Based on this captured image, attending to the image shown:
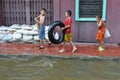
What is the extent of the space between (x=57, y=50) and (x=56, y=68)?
2.05m

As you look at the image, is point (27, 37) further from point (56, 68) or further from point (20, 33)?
point (56, 68)

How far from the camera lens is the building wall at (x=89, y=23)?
1223 centimetres

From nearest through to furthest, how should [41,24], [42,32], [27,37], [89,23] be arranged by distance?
[41,24] < [42,32] < [89,23] < [27,37]

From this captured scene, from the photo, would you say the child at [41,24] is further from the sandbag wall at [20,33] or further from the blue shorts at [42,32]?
the sandbag wall at [20,33]

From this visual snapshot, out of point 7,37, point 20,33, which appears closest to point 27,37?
point 20,33

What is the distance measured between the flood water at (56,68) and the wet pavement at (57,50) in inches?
17.0

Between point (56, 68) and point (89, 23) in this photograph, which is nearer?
point (56, 68)

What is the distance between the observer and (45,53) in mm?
10898

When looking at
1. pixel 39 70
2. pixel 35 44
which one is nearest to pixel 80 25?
pixel 35 44

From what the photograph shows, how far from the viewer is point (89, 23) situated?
12438mm

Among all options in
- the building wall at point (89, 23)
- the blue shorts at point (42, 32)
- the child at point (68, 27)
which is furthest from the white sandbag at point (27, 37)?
the child at point (68, 27)

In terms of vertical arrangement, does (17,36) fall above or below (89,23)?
below

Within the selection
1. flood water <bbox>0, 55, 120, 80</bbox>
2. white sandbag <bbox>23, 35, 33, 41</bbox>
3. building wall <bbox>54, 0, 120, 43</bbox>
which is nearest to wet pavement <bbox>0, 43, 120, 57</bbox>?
white sandbag <bbox>23, 35, 33, 41</bbox>

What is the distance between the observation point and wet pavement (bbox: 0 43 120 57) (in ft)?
35.6
